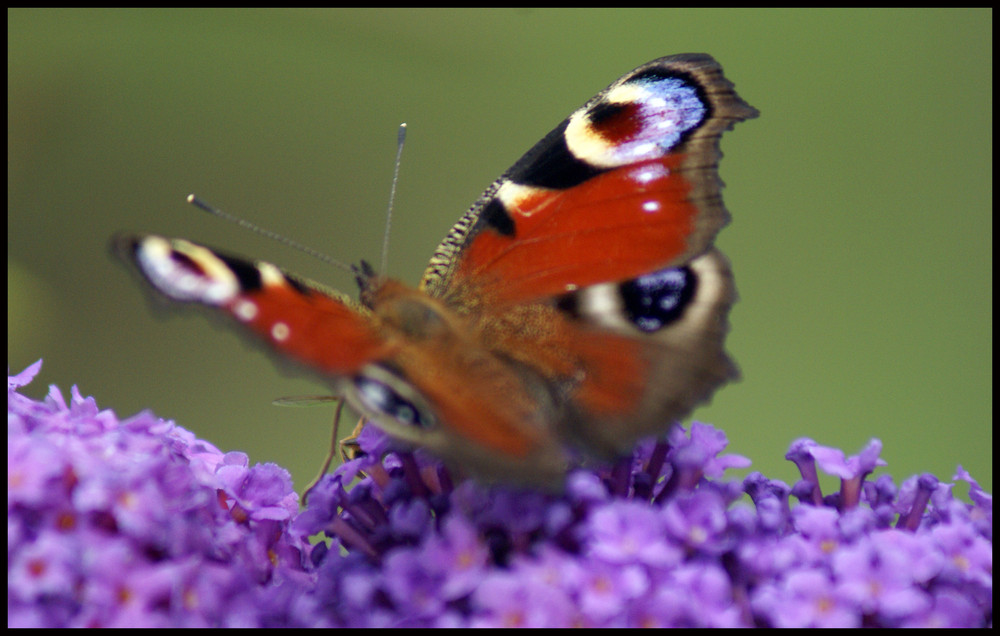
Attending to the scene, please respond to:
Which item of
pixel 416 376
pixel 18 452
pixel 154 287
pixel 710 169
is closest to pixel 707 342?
pixel 710 169

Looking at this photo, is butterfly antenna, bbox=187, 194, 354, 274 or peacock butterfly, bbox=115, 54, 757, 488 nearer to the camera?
peacock butterfly, bbox=115, 54, 757, 488

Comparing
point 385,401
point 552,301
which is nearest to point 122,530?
point 385,401

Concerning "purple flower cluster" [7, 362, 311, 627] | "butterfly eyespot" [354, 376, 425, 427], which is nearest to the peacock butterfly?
"butterfly eyespot" [354, 376, 425, 427]

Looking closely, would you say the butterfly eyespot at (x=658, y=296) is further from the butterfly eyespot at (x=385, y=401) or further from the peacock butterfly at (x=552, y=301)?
the butterfly eyespot at (x=385, y=401)

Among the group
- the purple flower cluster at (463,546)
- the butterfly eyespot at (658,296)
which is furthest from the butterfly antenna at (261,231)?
the butterfly eyespot at (658,296)

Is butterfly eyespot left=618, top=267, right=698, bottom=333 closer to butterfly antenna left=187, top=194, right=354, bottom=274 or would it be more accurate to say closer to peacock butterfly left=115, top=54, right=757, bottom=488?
peacock butterfly left=115, top=54, right=757, bottom=488

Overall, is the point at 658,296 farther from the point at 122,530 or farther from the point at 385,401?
Result: the point at 122,530
